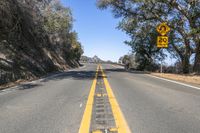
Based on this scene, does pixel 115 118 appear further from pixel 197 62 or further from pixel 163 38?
pixel 197 62

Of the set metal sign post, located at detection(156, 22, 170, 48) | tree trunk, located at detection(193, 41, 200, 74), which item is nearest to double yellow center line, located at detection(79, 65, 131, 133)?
metal sign post, located at detection(156, 22, 170, 48)

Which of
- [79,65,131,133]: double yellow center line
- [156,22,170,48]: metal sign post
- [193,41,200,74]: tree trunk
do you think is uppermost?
[156,22,170,48]: metal sign post

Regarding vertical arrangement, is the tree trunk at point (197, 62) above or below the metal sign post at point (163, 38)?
below

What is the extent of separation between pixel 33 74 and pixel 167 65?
3187 cm

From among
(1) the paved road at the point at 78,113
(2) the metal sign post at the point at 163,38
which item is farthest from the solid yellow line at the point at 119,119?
(2) the metal sign post at the point at 163,38

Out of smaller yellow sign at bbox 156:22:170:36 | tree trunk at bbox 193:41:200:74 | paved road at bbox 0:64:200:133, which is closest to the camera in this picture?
paved road at bbox 0:64:200:133

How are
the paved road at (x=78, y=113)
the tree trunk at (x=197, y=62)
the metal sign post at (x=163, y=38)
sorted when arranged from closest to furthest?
the paved road at (x=78, y=113) < the metal sign post at (x=163, y=38) < the tree trunk at (x=197, y=62)

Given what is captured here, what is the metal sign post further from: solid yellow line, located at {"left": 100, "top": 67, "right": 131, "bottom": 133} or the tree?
solid yellow line, located at {"left": 100, "top": 67, "right": 131, "bottom": 133}

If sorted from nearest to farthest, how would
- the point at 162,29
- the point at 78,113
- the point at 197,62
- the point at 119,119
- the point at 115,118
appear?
the point at 119,119, the point at 115,118, the point at 78,113, the point at 162,29, the point at 197,62

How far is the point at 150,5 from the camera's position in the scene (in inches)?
1273

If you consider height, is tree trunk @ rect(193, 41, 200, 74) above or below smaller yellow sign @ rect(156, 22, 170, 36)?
below

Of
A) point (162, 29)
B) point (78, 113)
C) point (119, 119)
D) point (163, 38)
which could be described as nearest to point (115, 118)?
point (119, 119)

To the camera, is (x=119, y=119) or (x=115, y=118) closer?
(x=119, y=119)

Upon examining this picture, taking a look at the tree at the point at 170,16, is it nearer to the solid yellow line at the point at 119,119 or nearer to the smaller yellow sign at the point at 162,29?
the smaller yellow sign at the point at 162,29
